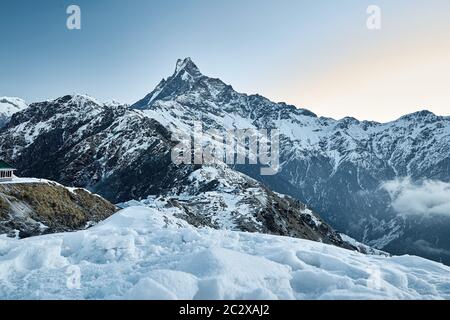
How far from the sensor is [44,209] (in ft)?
168

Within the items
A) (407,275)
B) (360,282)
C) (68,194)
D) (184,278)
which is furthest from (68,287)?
(68,194)

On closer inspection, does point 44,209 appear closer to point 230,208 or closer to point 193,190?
point 230,208

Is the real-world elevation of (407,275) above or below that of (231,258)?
below

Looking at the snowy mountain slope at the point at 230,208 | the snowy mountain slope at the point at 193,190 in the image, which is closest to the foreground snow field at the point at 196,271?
the snowy mountain slope at the point at 230,208

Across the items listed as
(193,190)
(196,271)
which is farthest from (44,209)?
(193,190)

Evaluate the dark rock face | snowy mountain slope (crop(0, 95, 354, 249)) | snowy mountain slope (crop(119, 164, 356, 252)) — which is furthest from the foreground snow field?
snowy mountain slope (crop(0, 95, 354, 249))

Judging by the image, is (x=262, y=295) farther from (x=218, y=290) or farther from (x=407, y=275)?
(x=407, y=275)

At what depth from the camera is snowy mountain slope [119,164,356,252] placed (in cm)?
10350

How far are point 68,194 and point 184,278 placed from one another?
5267 centimetres

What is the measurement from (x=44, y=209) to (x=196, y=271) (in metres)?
43.7

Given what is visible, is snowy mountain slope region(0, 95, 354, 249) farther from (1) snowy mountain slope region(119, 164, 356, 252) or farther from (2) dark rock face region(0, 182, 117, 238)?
(2) dark rock face region(0, 182, 117, 238)

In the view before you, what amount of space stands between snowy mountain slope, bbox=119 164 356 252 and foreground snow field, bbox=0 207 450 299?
7223 cm

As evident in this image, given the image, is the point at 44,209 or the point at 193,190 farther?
the point at 193,190
